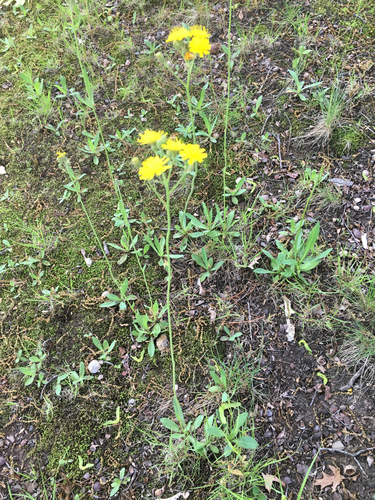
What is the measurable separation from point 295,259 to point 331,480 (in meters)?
0.97

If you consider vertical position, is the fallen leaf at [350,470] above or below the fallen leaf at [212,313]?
below

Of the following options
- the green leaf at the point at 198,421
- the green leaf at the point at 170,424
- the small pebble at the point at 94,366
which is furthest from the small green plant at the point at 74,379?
the green leaf at the point at 198,421

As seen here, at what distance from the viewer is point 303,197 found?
6.72ft

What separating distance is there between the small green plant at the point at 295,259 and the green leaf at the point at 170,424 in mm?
842

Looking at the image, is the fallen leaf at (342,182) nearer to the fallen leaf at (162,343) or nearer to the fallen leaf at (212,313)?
the fallen leaf at (212,313)

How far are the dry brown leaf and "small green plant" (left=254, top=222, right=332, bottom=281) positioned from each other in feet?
2.79

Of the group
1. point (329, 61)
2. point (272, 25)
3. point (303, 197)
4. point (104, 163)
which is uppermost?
point (272, 25)

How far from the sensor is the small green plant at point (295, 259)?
1716mm

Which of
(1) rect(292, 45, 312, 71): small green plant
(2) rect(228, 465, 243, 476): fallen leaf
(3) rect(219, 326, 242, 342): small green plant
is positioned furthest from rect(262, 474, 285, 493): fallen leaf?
(1) rect(292, 45, 312, 71): small green plant

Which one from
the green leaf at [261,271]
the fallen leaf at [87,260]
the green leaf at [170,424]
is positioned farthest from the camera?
the fallen leaf at [87,260]

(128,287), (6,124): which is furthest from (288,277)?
(6,124)

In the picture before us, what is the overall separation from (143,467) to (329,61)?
2747 mm

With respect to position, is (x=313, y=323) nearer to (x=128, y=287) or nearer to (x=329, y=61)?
(x=128, y=287)

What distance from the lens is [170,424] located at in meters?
1.49
